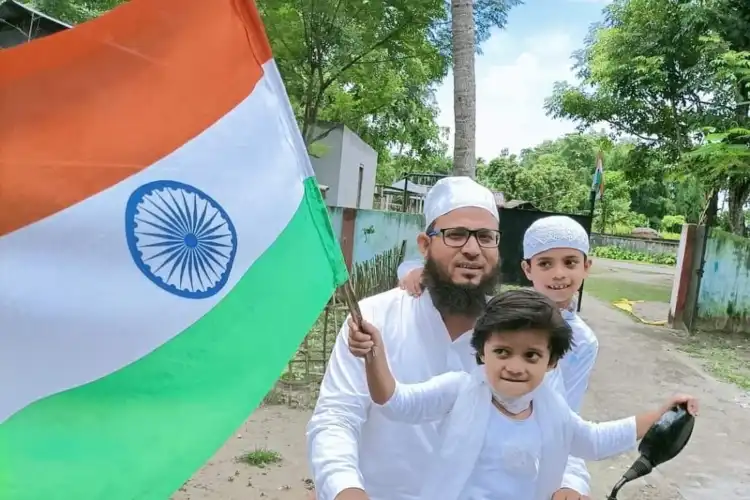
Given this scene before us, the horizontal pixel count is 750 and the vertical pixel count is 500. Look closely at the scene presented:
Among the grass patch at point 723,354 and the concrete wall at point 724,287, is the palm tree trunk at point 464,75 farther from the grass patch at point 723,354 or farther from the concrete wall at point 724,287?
the concrete wall at point 724,287

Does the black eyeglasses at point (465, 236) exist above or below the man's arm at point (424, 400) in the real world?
above

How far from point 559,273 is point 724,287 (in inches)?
421

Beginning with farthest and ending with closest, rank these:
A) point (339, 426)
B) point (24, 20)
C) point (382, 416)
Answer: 1. point (24, 20)
2. point (382, 416)
3. point (339, 426)

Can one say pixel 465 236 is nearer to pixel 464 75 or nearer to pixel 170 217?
pixel 170 217

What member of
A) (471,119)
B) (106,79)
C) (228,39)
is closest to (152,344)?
(106,79)

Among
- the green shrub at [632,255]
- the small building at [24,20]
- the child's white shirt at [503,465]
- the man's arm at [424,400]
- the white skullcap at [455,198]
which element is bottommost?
the green shrub at [632,255]

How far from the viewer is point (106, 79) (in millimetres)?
1752

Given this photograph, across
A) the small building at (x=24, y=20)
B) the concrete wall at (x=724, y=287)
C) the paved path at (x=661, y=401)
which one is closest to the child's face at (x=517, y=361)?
the paved path at (x=661, y=401)

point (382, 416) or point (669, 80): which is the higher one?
point (669, 80)

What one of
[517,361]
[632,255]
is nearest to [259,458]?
[517,361]

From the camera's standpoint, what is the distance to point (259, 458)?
5.26 meters

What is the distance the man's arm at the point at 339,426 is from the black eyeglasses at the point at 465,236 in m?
0.47

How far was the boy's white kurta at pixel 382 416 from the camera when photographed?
199 cm

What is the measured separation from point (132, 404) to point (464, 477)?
83 cm
